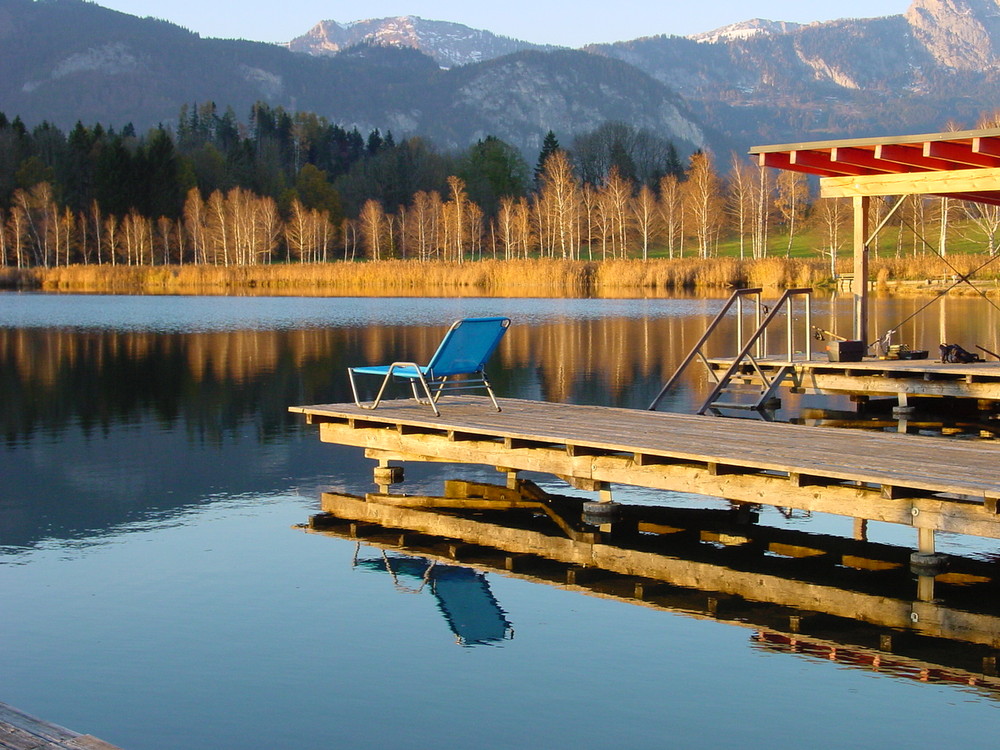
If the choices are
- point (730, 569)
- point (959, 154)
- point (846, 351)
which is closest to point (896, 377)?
point (846, 351)

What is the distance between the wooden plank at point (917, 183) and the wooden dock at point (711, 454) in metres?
4.74

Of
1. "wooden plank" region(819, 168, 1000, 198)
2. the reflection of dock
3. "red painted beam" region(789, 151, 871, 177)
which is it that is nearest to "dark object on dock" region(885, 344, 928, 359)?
"wooden plank" region(819, 168, 1000, 198)

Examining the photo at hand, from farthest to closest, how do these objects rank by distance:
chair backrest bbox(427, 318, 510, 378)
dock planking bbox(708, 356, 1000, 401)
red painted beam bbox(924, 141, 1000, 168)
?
dock planking bbox(708, 356, 1000, 401), red painted beam bbox(924, 141, 1000, 168), chair backrest bbox(427, 318, 510, 378)

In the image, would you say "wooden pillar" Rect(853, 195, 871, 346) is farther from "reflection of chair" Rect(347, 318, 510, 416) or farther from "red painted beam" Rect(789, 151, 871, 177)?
"reflection of chair" Rect(347, 318, 510, 416)

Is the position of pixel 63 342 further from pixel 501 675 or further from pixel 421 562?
pixel 501 675

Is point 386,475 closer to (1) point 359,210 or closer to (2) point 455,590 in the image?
(2) point 455,590

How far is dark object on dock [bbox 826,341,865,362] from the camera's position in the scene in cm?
1580

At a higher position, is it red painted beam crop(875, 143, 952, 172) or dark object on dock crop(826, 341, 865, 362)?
red painted beam crop(875, 143, 952, 172)

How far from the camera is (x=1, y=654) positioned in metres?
7.12

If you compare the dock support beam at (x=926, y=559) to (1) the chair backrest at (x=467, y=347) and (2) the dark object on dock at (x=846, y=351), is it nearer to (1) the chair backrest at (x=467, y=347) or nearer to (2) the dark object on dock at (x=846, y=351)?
(1) the chair backrest at (x=467, y=347)

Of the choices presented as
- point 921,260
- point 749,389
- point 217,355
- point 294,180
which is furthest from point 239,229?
point 749,389

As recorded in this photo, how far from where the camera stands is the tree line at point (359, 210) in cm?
7656

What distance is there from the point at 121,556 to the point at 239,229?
71.5m

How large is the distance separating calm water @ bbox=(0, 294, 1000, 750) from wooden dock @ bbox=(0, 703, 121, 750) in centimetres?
122
